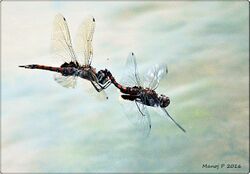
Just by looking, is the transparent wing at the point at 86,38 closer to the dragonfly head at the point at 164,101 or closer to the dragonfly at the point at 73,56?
the dragonfly at the point at 73,56

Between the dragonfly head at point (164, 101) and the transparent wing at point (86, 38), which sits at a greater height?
the transparent wing at point (86, 38)

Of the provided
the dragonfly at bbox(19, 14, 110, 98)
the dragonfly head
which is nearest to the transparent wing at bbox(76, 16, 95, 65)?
the dragonfly at bbox(19, 14, 110, 98)

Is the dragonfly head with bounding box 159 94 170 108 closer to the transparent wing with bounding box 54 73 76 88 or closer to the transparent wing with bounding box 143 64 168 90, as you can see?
the transparent wing with bounding box 143 64 168 90

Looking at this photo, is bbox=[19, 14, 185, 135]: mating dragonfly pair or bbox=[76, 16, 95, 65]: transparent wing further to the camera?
bbox=[76, 16, 95, 65]: transparent wing

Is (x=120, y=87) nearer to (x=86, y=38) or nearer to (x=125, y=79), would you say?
(x=125, y=79)

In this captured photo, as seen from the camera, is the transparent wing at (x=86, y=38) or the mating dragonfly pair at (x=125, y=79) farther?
the transparent wing at (x=86, y=38)

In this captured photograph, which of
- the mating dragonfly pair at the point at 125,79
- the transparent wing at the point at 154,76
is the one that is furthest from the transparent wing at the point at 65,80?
the transparent wing at the point at 154,76
